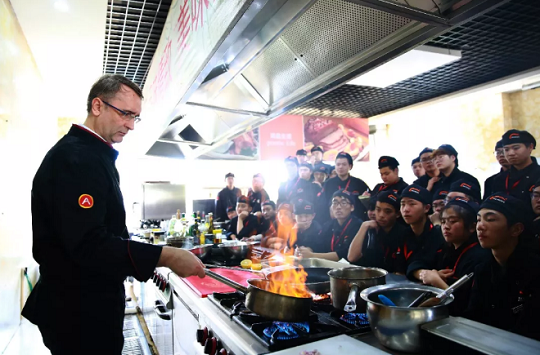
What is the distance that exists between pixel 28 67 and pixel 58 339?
3.03 m

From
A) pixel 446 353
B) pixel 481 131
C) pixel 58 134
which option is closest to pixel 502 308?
pixel 446 353

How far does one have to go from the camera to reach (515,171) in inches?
103

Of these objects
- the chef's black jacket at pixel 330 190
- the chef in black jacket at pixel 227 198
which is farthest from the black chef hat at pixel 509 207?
the chef in black jacket at pixel 227 198

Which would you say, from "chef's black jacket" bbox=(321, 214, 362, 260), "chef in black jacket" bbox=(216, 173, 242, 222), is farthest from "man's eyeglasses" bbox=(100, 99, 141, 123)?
"chef in black jacket" bbox=(216, 173, 242, 222)

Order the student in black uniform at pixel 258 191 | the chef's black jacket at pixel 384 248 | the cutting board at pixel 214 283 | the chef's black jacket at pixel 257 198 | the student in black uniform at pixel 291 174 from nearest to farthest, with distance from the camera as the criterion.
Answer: the cutting board at pixel 214 283 < the chef's black jacket at pixel 384 248 < the student in black uniform at pixel 291 174 < the chef's black jacket at pixel 257 198 < the student in black uniform at pixel 258 191

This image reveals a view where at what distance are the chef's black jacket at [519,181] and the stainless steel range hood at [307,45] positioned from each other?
1.59m

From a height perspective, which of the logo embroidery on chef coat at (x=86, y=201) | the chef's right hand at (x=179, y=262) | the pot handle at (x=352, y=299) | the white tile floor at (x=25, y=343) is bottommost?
the white tile floor at (x=25, y=343)

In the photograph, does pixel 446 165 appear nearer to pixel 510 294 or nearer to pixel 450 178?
pixel 450 178

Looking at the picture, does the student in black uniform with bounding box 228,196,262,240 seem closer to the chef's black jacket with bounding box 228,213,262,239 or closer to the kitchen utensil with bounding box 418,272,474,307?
the chef's black jacket with bounding box 228,213,262,239

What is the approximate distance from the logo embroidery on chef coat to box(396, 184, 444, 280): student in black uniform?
181 cm

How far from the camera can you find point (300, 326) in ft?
3.72

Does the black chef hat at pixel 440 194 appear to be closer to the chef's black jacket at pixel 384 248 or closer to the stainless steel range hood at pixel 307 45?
the chef's black jacket at pixel 384 248

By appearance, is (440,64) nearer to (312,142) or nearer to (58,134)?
(312,142)

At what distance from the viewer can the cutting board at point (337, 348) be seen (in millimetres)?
917
